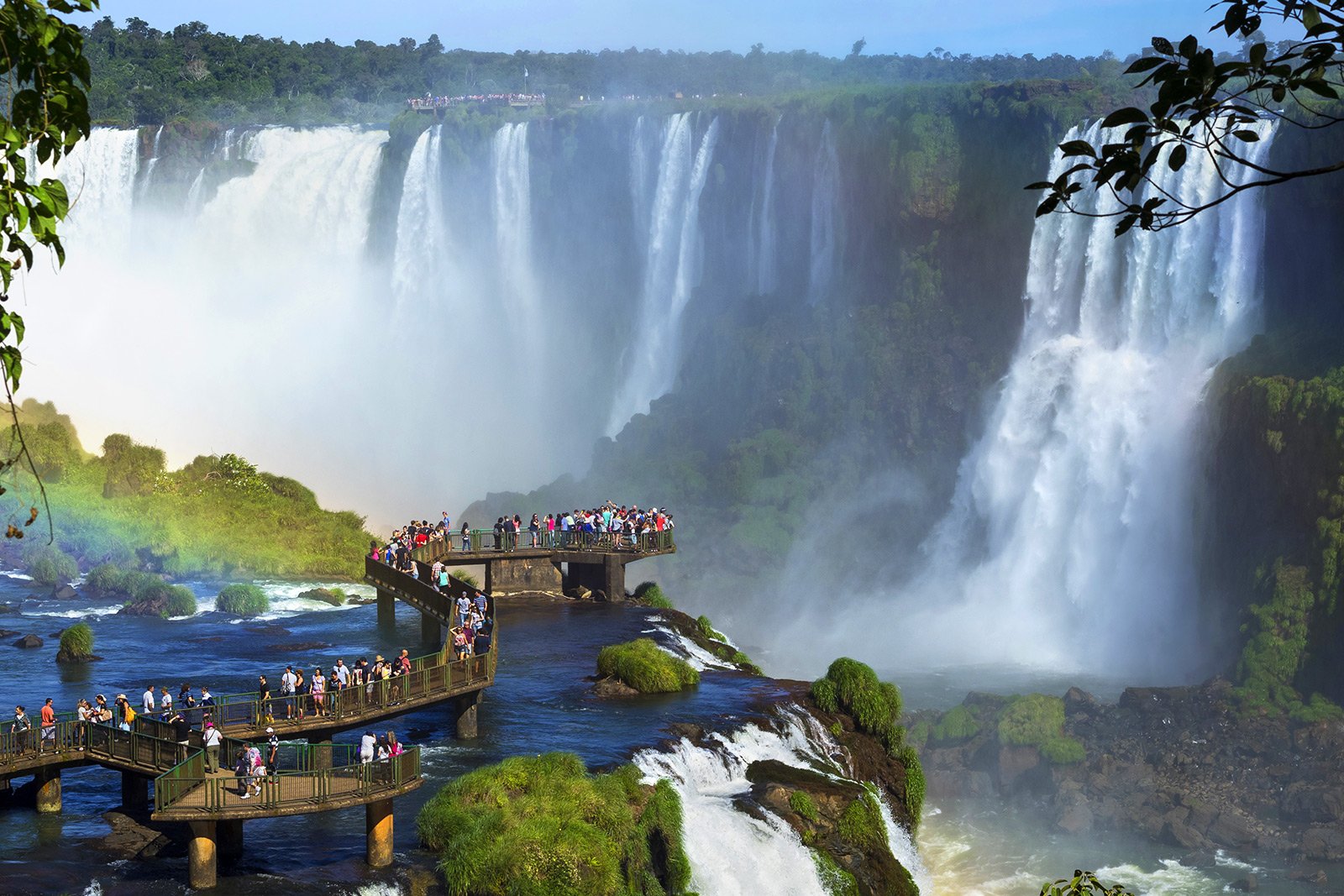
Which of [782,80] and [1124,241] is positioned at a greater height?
[782,80]

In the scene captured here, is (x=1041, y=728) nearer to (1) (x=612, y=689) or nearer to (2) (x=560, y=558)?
(2) (x=560, y=558)

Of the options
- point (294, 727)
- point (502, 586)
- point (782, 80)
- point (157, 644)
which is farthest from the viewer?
point (782, 80)

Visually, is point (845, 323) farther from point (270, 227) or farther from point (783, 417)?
point (270, 227)

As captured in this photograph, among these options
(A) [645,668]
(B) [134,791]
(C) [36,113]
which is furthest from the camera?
(A) [645,668]

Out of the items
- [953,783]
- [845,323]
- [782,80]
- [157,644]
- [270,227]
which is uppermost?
[782,80]

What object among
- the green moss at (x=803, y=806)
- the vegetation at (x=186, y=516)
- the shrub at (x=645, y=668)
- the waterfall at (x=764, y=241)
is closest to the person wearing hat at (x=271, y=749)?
the green moss at (x=803, y=806)

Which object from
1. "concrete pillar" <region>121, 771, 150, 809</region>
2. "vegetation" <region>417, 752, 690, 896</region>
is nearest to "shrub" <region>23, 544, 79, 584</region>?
"concrete pillar" <region>121, 771, 150, 809</region>

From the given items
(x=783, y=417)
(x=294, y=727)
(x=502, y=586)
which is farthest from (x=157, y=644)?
(x=783, y=417)

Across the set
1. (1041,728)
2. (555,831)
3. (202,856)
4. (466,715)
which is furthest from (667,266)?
(202,856)
